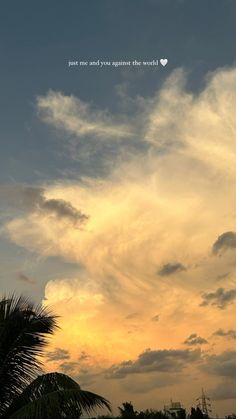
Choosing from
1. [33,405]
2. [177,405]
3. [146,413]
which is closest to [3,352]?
[33,405]

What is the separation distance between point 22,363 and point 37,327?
1068mm

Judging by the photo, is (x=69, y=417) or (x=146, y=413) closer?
(x=69, y=417)

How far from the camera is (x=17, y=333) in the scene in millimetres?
13188

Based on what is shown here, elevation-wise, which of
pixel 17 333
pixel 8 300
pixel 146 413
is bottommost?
pixel 146 413

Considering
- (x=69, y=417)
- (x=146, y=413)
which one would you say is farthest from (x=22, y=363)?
(x=146, y=413)

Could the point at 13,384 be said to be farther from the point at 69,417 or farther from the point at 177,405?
the point at 177,405

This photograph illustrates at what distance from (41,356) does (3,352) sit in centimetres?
111

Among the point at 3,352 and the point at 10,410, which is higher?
the point at 3,352

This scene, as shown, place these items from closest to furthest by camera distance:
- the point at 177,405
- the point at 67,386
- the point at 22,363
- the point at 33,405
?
the point at 33,405 < the point at 67,386 < the point at 22,363 < the point at 177,405

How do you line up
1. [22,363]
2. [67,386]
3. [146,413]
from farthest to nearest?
[146,413]
[22,363]
[67,386]

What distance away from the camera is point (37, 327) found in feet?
44.1

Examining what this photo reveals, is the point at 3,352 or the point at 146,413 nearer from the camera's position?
the point at 3,352

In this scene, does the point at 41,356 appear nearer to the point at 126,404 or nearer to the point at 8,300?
the point at 8,300

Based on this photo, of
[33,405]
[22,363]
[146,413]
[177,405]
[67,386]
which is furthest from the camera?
[177,405]
